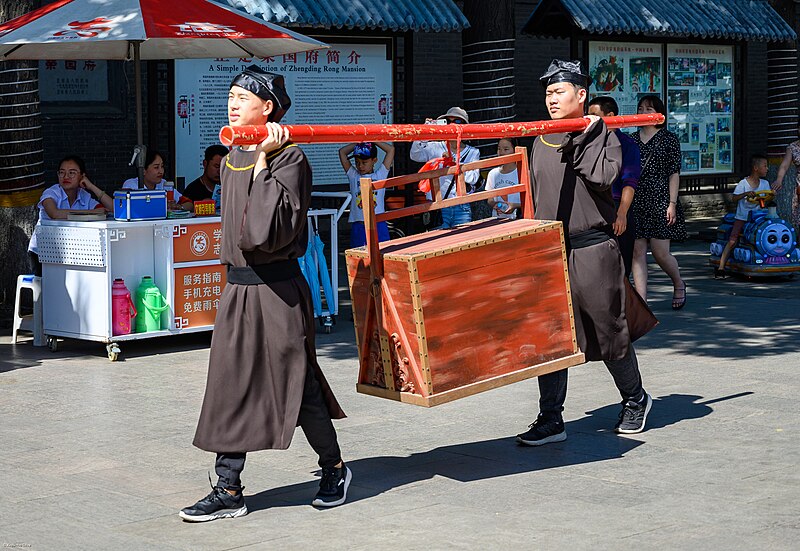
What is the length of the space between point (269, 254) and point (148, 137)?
9334 millimetres

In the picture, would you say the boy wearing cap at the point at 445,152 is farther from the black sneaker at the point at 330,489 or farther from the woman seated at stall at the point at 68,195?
the black sneaker at the point at 330,489

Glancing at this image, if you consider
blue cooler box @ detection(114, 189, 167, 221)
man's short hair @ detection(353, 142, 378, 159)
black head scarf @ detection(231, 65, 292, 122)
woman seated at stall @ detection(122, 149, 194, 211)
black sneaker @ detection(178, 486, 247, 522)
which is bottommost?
black sneaker @ detection(178, 486, 247, 522)

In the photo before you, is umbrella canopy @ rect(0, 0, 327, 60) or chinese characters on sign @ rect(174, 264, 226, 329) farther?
chinese characters on sign @ rect(174, 264, 226, 329)

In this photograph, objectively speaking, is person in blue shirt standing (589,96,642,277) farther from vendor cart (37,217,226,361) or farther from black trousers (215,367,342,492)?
vendor cart (37,217,226,361)

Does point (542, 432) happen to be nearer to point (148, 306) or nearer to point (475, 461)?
point (475, 461)

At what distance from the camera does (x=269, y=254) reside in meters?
5.34

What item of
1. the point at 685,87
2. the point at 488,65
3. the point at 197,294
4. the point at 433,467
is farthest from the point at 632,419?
the point at 685,87

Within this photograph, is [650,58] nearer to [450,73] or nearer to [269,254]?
[450,73]

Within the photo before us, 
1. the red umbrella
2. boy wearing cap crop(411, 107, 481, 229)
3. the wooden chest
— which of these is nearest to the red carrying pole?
the wooden chest

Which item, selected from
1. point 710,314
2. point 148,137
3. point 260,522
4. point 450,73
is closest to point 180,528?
point 260,522

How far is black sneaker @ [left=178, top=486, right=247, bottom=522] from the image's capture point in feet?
17.3

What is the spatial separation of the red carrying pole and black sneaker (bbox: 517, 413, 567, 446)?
4.72ft

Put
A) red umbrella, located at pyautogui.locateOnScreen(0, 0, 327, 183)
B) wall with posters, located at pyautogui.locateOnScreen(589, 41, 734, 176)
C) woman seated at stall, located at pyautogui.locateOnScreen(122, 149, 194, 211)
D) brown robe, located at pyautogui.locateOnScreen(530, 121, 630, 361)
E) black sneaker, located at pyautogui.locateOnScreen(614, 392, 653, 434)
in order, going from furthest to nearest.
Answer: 1. wall with posters, located at pyautogui.locateOnScreen(589, 41, 734, 176)
2. woman seated at stall, located at pyautogui.locateOnScreen(122, 149, 194, 211)
3. red umbrella, located at pyautogui.locateOnScreen(0, 0, 327, 183)
4. black sneaker, located at pyautogui.locateOnScreen(614, 392, 653, 434)
5. brown robe, located at pyautogui.locateOnScreen(530, 121, 630, 361)

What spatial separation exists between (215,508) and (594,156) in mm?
2479
